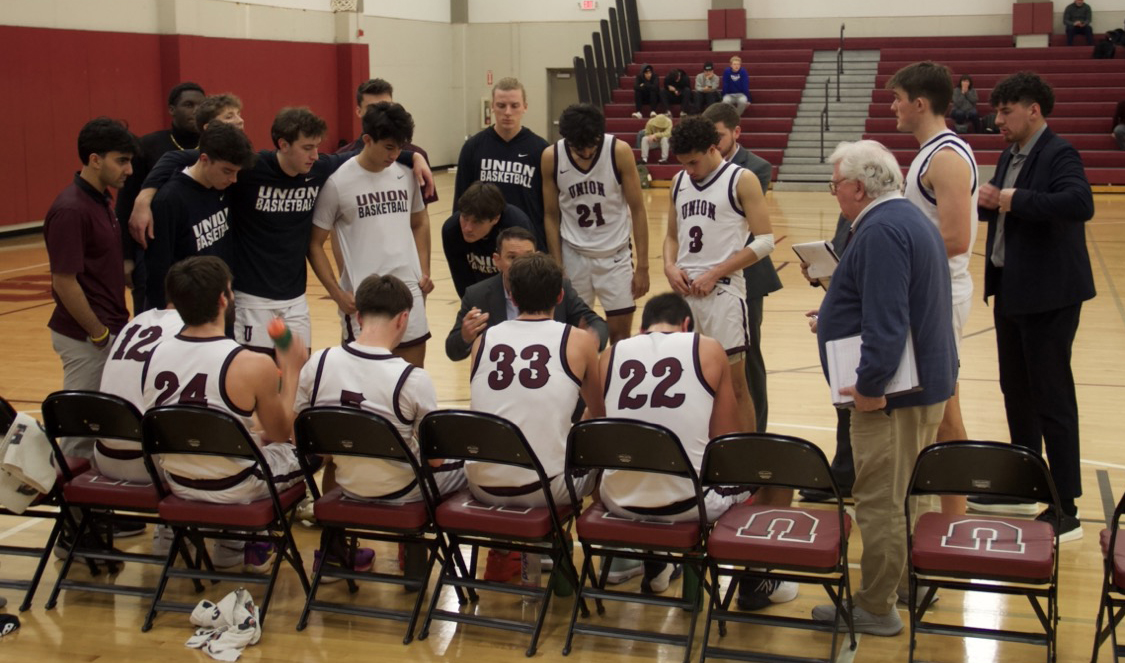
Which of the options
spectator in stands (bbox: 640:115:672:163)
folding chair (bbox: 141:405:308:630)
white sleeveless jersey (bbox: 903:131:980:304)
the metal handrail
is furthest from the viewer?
spectator in stands (bbox: 640:115:672:163)

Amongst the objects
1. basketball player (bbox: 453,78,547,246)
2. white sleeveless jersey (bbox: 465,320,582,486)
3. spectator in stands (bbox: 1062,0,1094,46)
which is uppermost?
spectator in stands (bbox: 1062,0,1094,46)

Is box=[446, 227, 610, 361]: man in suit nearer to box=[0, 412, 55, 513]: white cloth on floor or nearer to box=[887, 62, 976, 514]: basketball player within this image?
box=[887, 62, 976, 514]: basketball player

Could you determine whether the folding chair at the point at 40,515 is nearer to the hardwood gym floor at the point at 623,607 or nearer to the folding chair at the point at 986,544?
the hardwood gym floor at the point at 623,607

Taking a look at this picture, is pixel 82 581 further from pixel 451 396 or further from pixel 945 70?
pixel 945 70

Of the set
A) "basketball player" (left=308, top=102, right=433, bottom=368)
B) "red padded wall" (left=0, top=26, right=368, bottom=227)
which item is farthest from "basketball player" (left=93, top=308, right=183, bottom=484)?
"red padded wall" (left=0, top=26, right=368, bottom=227)

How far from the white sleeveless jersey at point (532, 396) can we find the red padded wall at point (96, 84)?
40.6 feet

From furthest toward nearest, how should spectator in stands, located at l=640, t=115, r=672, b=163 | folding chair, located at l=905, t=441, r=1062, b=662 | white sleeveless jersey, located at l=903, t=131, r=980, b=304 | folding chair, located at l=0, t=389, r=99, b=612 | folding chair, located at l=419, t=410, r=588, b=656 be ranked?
1. spectator in stands, located at l=640, t=115, r=672, b=163
2. white sleeveless jersey, located at l=903, t=131, r=980, b=304
3. folding chair, located at l=0, t=389, r=99, b=612
4. folding chair, located at l=419, t=410, r=588, b=656
5. folding chair, located at l=905, t=441, r=1062, b=662

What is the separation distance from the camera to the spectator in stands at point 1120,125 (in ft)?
65.6

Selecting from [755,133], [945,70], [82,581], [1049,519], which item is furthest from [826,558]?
[755,133]

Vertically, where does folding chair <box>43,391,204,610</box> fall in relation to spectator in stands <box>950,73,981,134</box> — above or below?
below

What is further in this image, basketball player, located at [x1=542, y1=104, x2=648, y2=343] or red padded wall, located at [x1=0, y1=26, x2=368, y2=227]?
red padded wall, located at [x1=0, y1=26, x2=368, y2=227]

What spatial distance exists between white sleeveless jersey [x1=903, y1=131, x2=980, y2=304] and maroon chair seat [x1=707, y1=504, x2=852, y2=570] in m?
1.30

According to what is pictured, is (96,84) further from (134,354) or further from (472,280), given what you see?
(134,354)

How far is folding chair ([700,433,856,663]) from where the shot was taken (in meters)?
3.73
